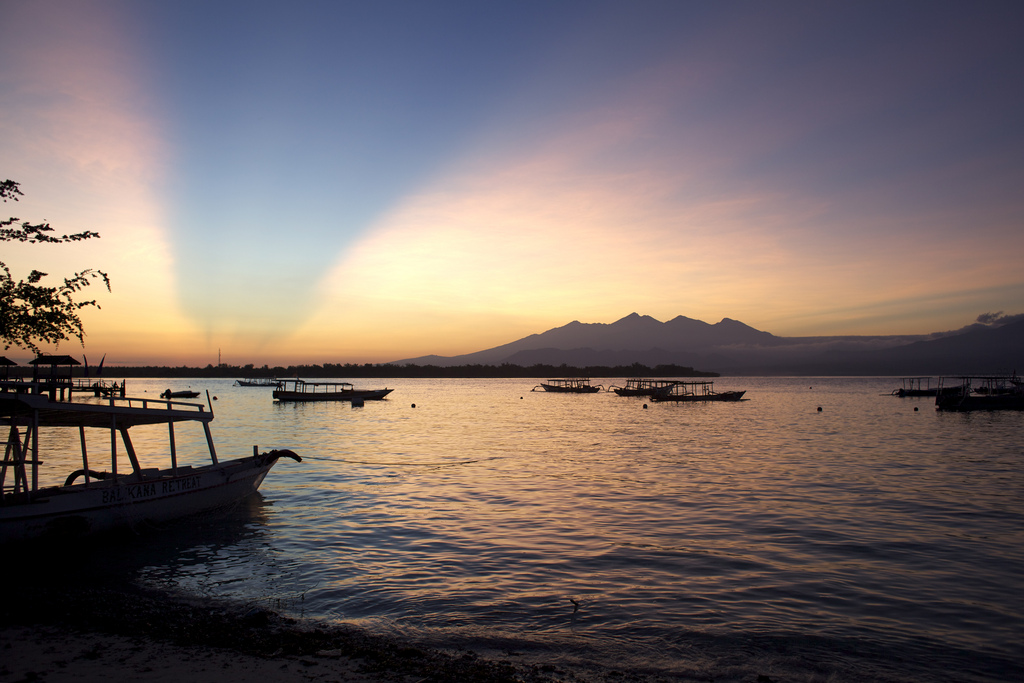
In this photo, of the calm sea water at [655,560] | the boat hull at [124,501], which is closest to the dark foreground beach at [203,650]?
the calm sea water at [655,560]

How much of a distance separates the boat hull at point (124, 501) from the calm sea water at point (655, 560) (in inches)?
31.6

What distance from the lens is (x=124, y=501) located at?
14.8m

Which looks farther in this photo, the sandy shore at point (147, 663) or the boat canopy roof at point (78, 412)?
the boat canopy roof at point (78, 412)

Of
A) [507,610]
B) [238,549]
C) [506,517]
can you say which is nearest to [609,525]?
[506,517]

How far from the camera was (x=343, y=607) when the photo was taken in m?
10.5

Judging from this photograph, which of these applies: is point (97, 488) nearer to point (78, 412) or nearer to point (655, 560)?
point (78, 412)

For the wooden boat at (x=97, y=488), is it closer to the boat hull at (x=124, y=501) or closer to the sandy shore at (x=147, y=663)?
the boat hull at (x=124, y=501)

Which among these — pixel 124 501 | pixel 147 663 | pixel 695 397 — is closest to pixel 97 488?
pixel 124 501

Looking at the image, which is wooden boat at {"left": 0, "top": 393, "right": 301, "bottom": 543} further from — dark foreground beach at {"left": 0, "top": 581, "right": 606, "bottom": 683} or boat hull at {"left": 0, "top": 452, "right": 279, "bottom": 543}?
dark foreground beach at {"left": 0, "top": 581, "right": 606, "bottom": 683}

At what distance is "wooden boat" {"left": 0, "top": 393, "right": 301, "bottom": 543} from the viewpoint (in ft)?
41.6

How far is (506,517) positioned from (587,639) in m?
9.10

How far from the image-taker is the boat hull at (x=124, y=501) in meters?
12.6

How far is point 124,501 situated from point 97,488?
814 mm

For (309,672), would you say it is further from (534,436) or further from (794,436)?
(794,436)
